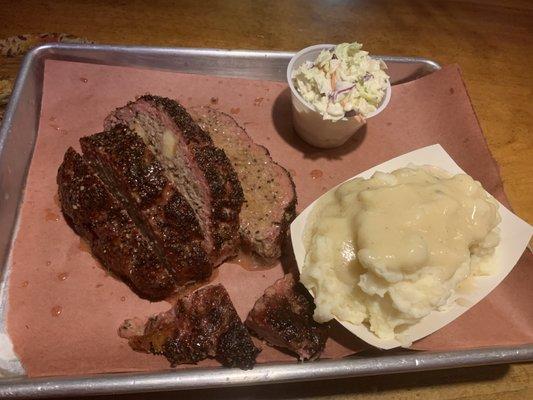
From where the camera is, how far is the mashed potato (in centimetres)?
238

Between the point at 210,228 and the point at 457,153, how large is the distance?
2080 mm

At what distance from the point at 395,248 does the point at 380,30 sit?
123 inches

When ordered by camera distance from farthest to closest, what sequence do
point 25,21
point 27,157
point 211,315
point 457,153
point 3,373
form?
point 25,21 < point 457,153 < point 27,157 < point 211,315 < point 3,373

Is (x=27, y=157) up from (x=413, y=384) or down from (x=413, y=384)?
up

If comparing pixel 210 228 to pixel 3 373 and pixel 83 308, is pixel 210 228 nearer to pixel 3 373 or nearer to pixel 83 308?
pixel 83 308

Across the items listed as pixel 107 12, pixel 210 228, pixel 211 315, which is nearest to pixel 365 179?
pixel 210 228

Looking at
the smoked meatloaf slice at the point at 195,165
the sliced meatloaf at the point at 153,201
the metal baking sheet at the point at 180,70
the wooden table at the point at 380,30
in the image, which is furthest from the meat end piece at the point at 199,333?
the wooden table at the point at 380,30

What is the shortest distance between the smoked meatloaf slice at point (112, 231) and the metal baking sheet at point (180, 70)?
51 centimetres

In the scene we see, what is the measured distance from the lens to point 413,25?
15.8 feet

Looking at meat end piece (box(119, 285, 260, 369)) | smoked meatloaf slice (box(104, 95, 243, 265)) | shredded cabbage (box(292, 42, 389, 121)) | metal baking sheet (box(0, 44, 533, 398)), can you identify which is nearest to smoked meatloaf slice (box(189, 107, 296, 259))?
smoked meatloaf slice (box(104, 95, 243, 265))

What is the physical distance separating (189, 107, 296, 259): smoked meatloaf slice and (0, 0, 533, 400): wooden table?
1404mm

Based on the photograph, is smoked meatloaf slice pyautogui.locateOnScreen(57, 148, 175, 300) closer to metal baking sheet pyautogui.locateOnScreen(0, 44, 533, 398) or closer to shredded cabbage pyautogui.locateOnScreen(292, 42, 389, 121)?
metal baking sheet pyautogui.locateOnScreen(0, 44, 533, 398)

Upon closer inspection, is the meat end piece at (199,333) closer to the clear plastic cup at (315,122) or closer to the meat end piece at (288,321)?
the meat end piece at (288,321)

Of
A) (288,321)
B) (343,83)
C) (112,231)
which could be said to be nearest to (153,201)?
(112,231)
